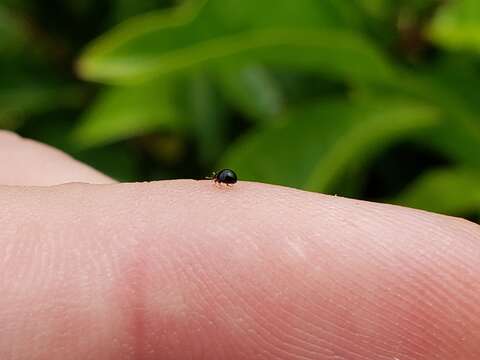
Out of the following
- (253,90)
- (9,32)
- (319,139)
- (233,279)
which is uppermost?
(9,32)

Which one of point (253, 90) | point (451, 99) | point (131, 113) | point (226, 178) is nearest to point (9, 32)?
point (131, 113)

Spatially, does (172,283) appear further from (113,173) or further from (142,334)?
(113,173)

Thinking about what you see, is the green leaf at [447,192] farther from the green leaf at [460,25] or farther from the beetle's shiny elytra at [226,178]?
the beetle's shiny elytra at [226,178]

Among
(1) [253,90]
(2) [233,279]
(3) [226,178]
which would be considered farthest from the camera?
(1) [253,90]

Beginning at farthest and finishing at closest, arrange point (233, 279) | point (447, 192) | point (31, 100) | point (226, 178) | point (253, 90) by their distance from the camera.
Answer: point (31, 100)
point (253, 90)
point (447, 192)
point (226, 178)
point (233, 279)

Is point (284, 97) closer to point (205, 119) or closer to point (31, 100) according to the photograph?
point (205, 119)

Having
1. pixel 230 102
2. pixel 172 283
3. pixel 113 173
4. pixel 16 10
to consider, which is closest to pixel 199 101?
pixel 230 102

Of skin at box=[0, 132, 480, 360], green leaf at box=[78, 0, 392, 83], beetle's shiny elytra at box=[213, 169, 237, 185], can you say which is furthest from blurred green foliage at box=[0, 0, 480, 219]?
skin at box=[0, 132, 480, 360]

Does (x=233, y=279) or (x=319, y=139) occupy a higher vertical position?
(x=319, y=139)

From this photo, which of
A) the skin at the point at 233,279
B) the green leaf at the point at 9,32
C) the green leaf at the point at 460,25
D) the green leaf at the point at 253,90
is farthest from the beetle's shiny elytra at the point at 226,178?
the green leaf at the point at 9,32
